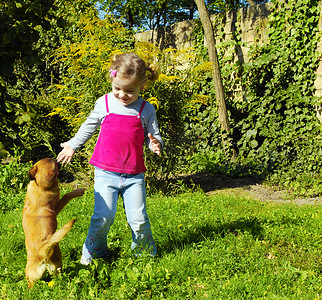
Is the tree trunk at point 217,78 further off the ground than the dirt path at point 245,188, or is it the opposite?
the tree trunk at point 217,78

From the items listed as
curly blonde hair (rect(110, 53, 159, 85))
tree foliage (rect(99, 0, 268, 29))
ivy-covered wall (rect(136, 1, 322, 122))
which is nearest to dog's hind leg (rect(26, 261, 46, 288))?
curly blonde hair (rect(110, 53, 159, 85))

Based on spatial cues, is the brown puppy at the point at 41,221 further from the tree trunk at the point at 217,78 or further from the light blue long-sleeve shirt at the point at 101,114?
the tree trunk at the point at 217,78

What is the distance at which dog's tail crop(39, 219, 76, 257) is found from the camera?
7.23 feet

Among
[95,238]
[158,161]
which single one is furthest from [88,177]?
[95,238]

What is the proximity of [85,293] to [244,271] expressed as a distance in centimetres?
122

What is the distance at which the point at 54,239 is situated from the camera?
2248 millimetres

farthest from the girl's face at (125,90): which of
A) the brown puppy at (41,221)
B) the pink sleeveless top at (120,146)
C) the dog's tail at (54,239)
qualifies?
the dog's tail at (54,239)

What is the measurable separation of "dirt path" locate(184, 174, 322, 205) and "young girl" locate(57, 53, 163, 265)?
107 inches

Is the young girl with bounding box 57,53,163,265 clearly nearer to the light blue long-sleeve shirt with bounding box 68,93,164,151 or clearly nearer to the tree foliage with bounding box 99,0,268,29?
the light blue long-sleeve shirt with bounding box 68,93,164,151

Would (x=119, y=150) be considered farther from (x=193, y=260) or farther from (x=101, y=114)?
(x=193, y=260)

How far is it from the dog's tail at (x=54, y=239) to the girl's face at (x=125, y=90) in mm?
1021

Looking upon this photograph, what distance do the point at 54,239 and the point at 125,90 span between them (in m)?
1.18

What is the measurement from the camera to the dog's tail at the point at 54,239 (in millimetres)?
2205

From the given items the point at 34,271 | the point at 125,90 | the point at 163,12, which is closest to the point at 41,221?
the point at 34,271
